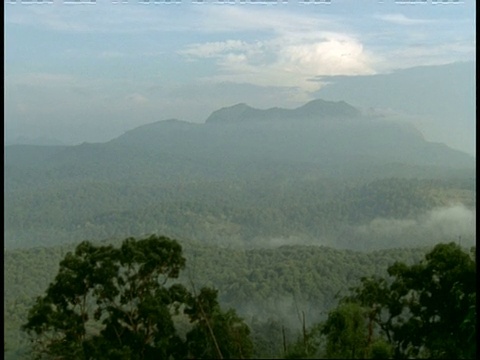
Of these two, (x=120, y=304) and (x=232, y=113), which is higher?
(x=232, y=113)

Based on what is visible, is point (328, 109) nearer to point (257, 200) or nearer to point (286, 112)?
point (286, 112)

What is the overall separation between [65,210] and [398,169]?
22.7m

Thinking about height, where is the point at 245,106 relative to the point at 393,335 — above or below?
above

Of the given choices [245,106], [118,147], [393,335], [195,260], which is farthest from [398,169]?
[393,335]

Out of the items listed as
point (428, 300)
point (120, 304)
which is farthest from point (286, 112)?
point (428, 300)

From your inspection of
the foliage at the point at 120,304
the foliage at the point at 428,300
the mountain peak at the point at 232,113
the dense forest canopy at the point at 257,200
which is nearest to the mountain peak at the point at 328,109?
the dense forest canopy at the point at 257,200

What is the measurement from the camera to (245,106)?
141 ft

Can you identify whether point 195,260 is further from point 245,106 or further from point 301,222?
point 245,106

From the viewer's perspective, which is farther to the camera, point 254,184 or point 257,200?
point 254,184

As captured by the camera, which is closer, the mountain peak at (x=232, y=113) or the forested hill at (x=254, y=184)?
the forested hill at (x=254, y=184)

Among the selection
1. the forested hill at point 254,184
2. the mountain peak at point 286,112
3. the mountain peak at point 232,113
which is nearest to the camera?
the forested hill at point 254,184

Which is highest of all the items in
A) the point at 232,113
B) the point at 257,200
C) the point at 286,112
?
the point at 286,112

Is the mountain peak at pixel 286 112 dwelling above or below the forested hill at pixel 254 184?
above

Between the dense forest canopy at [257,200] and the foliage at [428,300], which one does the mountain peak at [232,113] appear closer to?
the dense forest canopy at [257,200]
